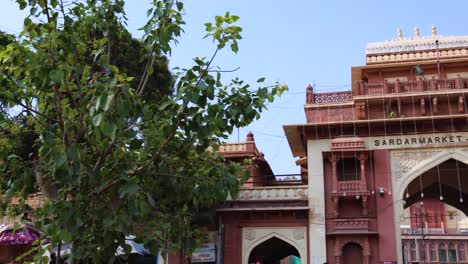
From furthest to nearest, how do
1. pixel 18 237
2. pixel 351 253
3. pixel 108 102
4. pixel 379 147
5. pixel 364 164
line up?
pixel 379 147 → pixel 364 164 → pixel 351 253 → pixel 18 237 → pixel 108 102

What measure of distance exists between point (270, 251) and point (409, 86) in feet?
25.2

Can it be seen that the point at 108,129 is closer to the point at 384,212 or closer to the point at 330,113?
the point at 384,212

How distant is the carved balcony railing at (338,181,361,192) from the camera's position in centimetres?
1611

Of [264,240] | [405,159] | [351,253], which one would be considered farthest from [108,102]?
[405,159]

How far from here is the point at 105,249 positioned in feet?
15.0

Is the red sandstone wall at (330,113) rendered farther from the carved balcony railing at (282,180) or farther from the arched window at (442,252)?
the arched window at (442,252)

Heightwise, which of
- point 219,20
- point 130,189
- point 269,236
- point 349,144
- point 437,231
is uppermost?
point 349,144

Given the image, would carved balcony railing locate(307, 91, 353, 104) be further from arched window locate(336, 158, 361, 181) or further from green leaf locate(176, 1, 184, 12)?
green leaf locate(176, 1, 184, 12)

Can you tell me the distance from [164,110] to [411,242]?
3849 centimetres

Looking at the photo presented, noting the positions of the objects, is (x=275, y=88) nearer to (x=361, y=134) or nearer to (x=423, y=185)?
(x=361, y=134)

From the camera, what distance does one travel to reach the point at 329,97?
58.5ft

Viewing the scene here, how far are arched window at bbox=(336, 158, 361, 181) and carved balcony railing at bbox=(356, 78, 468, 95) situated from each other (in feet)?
7.36

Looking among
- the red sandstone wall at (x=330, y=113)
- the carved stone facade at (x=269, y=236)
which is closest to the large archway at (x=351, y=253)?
the carved stone facade at (x=269, y=236)

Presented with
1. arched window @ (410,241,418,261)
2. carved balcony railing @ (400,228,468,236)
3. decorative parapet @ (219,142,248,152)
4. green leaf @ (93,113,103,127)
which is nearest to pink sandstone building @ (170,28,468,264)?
decorative parapet @ (219,142,248,152)
